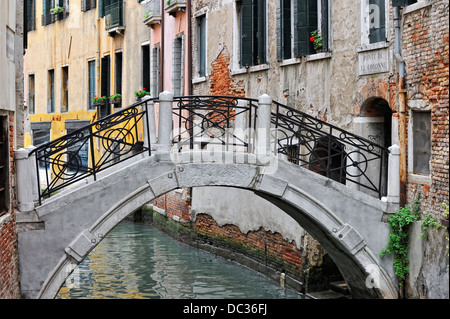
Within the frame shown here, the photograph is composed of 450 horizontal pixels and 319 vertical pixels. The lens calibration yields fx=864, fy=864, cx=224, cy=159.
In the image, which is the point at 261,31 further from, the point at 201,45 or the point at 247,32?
the point at 201,45

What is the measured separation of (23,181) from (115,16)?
1444 centimetres

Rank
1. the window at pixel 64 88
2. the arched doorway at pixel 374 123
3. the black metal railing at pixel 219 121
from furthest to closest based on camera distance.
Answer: the window at pixel 64 88, the arched doorway at pixel 374 123, the black metal railing at pixel 219 121

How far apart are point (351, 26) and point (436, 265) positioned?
12.4 feet

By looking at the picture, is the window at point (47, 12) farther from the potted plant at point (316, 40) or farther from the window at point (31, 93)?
the potted plant at point (316, 40)

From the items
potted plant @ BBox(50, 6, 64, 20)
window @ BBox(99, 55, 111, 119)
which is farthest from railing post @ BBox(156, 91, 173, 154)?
potted plant @ BBox(50, 6, 64, 20)

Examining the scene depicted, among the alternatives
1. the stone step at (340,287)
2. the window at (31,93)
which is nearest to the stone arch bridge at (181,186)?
the stone step at (340,287)

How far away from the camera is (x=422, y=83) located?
32.5ft

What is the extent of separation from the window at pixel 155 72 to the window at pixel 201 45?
9.54ft

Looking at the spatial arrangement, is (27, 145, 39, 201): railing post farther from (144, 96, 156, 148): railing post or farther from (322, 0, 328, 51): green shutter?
(322, 0, 328, 51): green shutter

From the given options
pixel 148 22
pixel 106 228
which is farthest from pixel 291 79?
pixel 148 22

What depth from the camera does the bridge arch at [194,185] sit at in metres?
9.54
